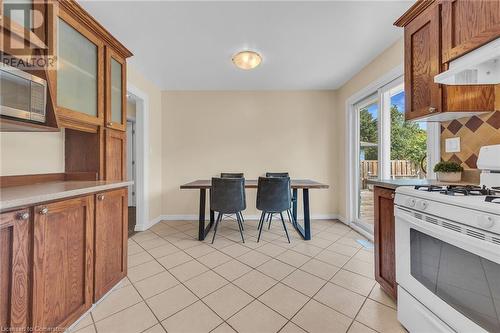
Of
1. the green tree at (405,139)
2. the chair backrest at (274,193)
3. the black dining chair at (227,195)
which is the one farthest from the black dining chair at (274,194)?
the green tree at (405,139)

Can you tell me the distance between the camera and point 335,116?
A: 3779mm

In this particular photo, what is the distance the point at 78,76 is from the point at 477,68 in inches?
110

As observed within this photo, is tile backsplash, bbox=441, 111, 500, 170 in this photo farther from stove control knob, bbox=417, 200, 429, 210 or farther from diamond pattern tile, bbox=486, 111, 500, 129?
stove control knob, bbox=417, 200, 429, 210

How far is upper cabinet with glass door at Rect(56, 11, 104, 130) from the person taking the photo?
1.44 metres

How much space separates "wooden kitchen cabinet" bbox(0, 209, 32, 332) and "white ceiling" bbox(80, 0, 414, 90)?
1851 millimetres

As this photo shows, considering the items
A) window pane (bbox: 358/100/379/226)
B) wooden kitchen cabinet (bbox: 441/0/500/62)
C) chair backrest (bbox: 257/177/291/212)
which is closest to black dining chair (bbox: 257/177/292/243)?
chair backrest (bbox: 257/177/291/212)

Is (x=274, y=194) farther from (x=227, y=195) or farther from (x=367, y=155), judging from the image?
(x=367, y=155)

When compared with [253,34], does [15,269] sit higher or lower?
lower

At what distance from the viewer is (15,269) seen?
3.08 feet

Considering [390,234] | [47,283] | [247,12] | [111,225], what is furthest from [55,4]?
[390,234]

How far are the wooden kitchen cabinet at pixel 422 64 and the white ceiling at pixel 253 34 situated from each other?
38cm

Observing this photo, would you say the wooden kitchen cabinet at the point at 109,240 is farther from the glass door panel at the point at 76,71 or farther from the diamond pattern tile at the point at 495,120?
the diamond pattern tile at the point at 495,120

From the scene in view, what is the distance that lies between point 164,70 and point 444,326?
374cm

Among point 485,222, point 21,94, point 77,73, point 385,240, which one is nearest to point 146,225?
point 77,73
